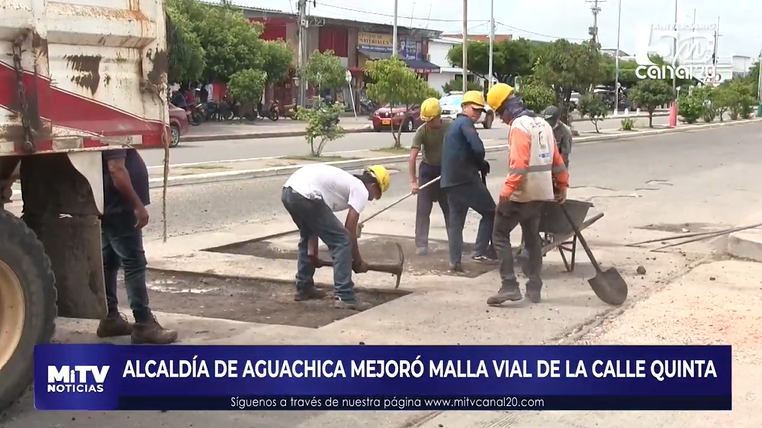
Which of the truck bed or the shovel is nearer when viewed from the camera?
the truck bed

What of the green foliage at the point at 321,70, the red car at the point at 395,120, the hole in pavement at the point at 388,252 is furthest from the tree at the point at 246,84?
the hole in pavement at the point at 388,252

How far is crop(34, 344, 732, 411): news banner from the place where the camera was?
14.7 ft

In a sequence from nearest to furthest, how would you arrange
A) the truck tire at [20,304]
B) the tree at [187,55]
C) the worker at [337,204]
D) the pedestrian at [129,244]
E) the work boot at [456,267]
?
1. the truck tire at [20,304]
2. the pedestrian at [129,244]
3. the worker at [337,204]
4. the work boot at [456,267]
5. the tree at [187,55]

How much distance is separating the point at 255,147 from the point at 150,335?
20.9 meters

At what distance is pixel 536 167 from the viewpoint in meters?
7.45

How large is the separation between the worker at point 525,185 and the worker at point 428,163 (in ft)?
7.04

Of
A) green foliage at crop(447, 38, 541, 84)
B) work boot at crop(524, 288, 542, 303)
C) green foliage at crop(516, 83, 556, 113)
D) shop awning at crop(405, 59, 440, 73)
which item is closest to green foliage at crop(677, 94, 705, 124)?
green foliage at crop(516, 83, 556, 113)

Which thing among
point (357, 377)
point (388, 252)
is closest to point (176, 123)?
point (388, 252)

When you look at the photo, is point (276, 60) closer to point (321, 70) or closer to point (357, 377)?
point (321, 70)

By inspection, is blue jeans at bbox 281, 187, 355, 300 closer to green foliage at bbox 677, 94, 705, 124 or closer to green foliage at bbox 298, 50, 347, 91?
green foliage at bbox 298, 50, 347, 91

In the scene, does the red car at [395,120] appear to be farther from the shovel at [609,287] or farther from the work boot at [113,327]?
the work boot at [113,327]

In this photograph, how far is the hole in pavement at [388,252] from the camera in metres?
9.24

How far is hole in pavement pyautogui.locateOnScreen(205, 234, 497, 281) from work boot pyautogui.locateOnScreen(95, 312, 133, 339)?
2.85 meters

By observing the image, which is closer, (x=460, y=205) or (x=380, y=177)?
(x=380, y=177)
